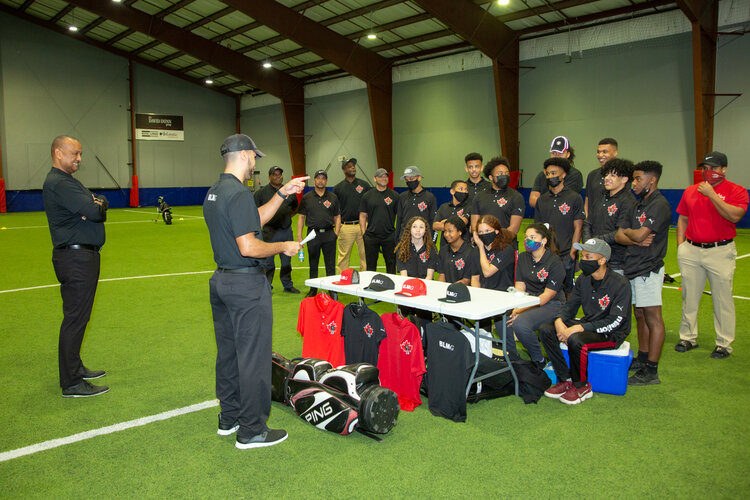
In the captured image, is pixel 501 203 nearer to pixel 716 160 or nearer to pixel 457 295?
pixel 716 160

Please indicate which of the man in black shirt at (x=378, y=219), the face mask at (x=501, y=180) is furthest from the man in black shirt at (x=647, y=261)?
the man in black shirt at (x=378, y=219)

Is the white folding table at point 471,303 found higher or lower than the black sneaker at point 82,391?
higher

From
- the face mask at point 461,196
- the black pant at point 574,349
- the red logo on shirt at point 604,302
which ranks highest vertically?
the face mask at point 461,196

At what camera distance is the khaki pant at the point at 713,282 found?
18.7 ft

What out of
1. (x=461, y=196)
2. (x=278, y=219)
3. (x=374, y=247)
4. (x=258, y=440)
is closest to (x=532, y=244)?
(x=461, y=196)

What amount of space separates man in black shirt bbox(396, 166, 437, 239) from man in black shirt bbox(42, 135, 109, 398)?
4.28 meters

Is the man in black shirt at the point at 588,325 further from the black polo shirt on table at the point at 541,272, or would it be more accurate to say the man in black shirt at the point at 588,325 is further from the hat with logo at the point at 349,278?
the hat with logo at the point at 349,278

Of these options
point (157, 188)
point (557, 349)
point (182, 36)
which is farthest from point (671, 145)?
point (157, 188)

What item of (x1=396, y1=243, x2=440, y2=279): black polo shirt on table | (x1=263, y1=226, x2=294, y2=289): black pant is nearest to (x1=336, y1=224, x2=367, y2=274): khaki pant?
Answer: (x1=263, y1=226, x2=294, y2=289): black pant

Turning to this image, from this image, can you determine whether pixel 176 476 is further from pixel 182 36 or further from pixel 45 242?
pixel 182 36

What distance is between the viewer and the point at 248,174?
3953 mm

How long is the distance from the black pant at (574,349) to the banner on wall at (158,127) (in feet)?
101

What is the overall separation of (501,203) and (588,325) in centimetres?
237

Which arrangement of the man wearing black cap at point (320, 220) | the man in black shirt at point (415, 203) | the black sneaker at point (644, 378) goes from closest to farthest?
the black sneaker at point (644, 378)
the man in black shirt at point (415, 203)
the man wearing black cap at point (320, 220)
